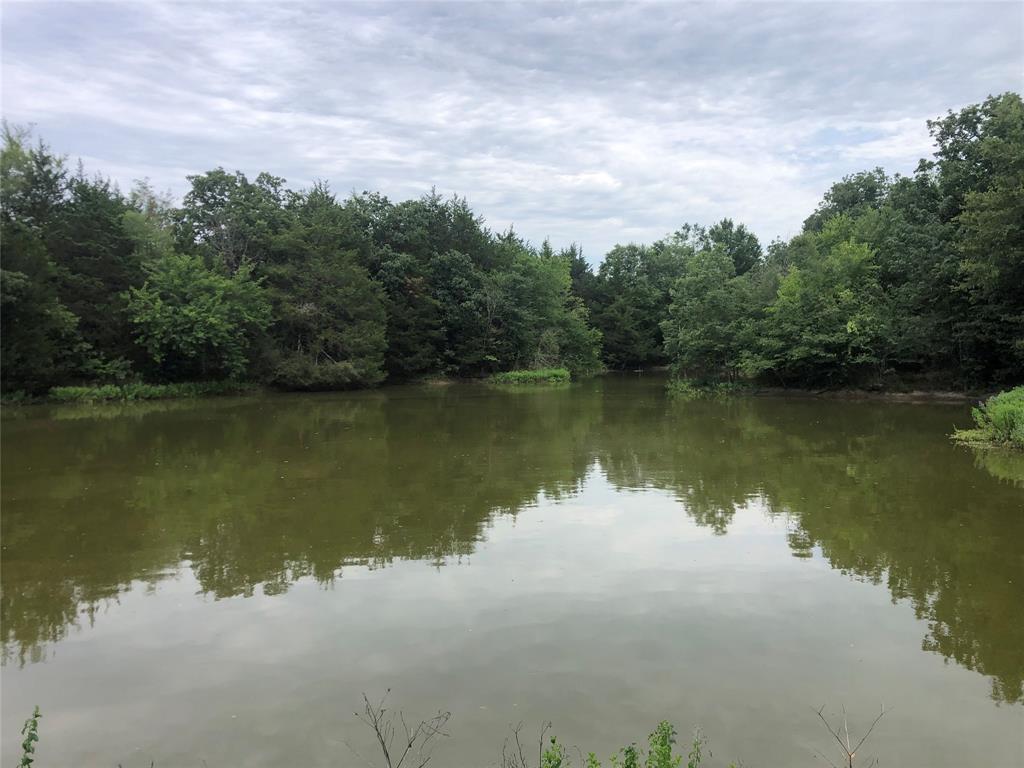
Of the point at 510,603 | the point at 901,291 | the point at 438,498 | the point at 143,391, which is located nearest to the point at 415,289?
the point at 143,391

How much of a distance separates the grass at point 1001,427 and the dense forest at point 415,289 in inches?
301

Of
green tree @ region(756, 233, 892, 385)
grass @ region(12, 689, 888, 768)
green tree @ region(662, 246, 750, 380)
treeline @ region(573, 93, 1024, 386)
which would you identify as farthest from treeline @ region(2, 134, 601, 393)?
grass @ region(12, 689, 888, 768)

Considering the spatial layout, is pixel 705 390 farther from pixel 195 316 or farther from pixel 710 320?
pixel 195 316

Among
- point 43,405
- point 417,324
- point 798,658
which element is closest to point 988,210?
point 798,658

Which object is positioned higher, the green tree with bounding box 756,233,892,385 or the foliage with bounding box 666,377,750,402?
the green tree with bounding box 756,233,892,385

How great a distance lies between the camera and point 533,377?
42.7 metres

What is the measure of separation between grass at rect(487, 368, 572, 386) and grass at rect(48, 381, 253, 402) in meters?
15.1

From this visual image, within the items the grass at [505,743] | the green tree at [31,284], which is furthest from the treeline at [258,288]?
the grass at [505,743]

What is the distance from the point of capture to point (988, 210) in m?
20.7

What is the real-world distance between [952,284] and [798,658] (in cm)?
2387

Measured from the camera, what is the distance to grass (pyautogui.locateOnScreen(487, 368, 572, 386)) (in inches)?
1663

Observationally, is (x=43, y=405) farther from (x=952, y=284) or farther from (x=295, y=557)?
(x=952, y=284)

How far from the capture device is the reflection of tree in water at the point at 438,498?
6719mm

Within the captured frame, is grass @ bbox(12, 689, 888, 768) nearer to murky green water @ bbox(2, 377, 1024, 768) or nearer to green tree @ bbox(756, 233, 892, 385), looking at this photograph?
murky green water @ bbox(2, 377, 1024, 768)
